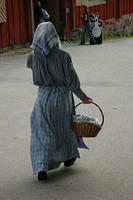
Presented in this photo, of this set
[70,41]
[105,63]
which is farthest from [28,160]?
[70,41]

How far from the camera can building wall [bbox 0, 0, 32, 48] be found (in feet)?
55.4

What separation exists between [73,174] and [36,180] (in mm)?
445

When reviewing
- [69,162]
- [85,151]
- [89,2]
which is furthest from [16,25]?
[69,162]

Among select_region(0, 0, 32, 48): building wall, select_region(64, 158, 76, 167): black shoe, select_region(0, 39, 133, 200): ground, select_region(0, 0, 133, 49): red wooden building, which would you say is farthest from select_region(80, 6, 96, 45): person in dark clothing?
select_region(64, 158, 76, 167): black shoe

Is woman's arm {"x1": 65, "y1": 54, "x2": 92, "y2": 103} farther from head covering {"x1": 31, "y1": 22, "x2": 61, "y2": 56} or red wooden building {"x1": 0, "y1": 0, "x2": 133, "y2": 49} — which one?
red wooden building {"x1": 0, "y1": 0, "x2": 133, "y2": 49}

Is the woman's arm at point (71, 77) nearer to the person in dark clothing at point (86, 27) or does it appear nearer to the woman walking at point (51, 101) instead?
the woman walking at point (51, 101)

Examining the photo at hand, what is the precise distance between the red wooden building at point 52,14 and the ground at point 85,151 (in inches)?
178

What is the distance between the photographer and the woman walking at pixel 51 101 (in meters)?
5.27

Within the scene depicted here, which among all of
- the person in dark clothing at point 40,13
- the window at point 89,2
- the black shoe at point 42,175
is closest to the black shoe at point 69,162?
the black shoe at point 42,175

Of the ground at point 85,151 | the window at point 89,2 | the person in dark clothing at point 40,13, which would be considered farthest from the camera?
the window at point 89,2

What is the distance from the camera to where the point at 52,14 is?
20.1 meters

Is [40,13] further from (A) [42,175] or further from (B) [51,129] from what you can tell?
(A) [42,175]

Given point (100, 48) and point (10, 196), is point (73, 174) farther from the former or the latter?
point (100, 48)

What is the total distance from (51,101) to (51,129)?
0.31 meters
